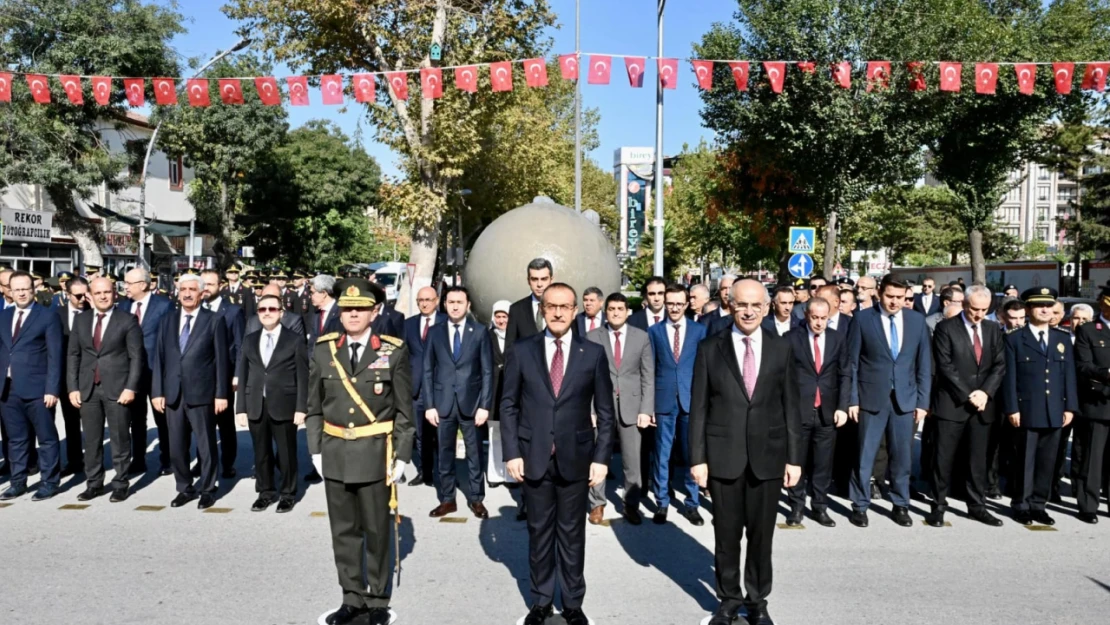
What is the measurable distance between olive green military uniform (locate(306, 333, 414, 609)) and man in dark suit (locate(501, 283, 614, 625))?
0.66m

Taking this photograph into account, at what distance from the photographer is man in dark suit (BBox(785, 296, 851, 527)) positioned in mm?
7215

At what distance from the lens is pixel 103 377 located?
7.96 metres

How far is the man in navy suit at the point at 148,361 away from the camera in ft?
28.8

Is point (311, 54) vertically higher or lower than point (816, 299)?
higher

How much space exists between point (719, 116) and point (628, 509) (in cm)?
1985

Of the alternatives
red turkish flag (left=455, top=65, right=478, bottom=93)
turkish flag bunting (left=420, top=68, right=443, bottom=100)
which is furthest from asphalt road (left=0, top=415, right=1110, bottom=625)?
red turkish flag (left=455, top=65, right=478, bottom=93)

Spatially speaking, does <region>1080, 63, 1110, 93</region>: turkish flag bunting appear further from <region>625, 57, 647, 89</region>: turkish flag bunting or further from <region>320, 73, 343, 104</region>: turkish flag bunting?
<region>320, 73, 343, 104</region>: turkish flag bunting

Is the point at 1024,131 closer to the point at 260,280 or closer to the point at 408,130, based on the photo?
the point at 408,130

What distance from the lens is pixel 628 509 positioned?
7.38m

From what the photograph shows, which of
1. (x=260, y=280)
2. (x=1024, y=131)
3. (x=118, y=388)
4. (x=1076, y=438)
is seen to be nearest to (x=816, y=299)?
(x=1076, y=438)

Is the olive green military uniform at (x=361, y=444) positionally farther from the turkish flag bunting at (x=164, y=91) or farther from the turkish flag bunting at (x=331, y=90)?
the turkish flag bunting at (x=164, y=91)

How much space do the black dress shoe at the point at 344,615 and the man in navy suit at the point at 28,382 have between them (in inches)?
170

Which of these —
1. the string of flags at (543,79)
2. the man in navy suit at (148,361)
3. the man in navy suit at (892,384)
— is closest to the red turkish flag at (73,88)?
the string of flags at (543,79)

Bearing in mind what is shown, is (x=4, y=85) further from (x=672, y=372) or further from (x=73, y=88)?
(x=672, y=372)
